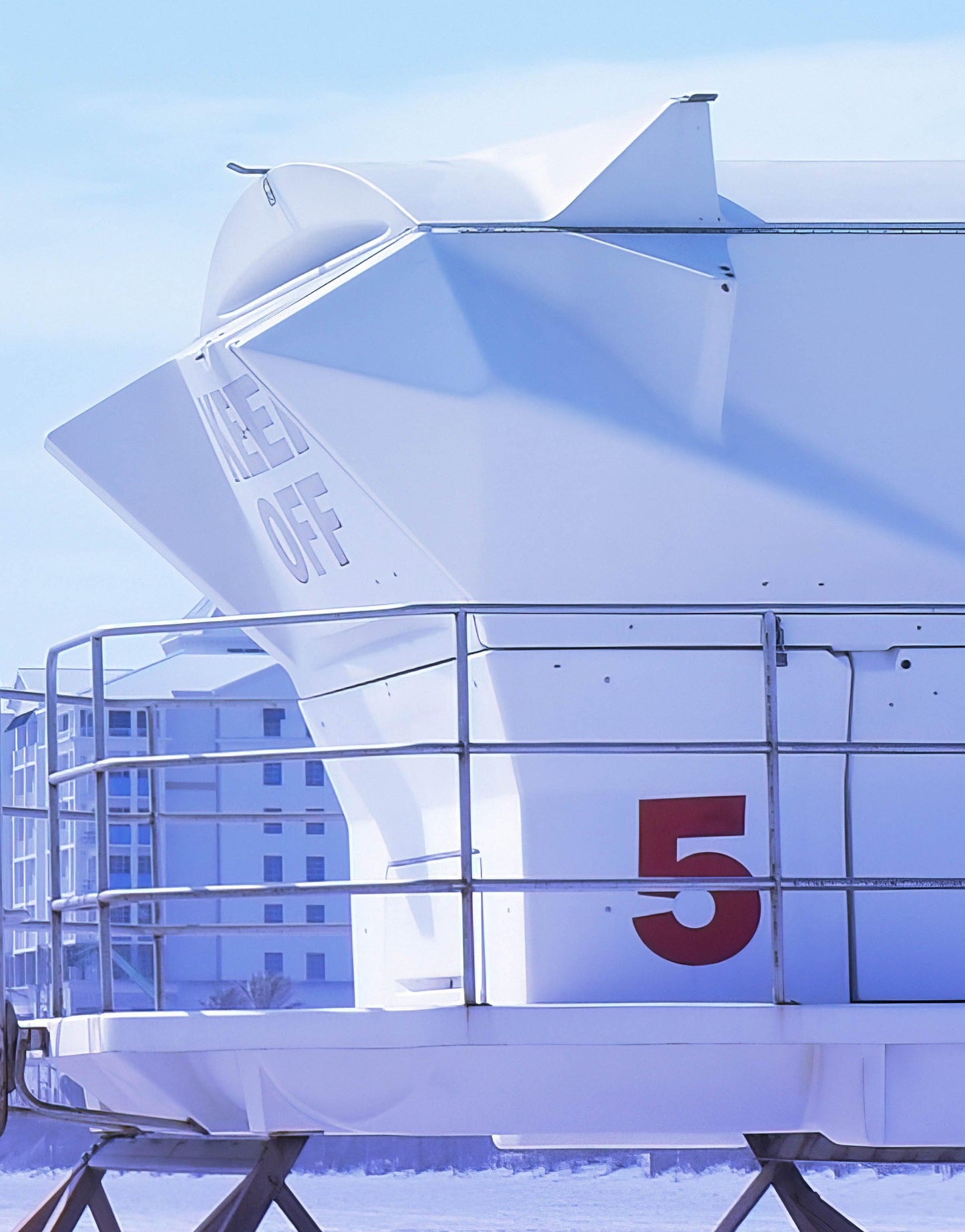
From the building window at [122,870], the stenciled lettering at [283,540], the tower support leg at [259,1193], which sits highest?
the stenciled lettering at [283,540]

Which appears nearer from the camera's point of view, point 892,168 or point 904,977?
point 904,977

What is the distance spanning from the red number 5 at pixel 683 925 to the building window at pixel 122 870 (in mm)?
29897

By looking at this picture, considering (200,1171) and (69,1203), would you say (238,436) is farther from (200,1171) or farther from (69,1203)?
(69,1203)

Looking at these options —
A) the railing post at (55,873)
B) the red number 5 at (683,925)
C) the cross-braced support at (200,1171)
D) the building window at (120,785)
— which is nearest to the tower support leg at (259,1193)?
the cross-braced support at (200,1171)

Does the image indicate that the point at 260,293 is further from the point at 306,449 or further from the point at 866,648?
the point at 866,648

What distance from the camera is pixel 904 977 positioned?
232 inches

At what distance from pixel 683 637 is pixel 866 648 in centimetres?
63

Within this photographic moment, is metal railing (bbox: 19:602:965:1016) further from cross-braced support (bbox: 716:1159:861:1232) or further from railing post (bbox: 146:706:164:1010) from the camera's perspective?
cross-braced support (bbox: 716:1159:861:1232)

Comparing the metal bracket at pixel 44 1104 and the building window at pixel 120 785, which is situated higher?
the metal bracket at pixel 44 1104

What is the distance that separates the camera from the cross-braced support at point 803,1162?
6277 mm

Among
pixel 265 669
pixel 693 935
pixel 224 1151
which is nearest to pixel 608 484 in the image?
pixel 693 935

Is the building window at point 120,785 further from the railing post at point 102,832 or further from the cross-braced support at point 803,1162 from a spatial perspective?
the railing post at point 102,832

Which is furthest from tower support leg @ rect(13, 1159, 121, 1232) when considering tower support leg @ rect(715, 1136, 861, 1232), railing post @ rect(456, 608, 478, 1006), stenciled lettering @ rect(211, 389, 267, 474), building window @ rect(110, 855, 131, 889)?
building window @ rect(110, 855, 131, 889)

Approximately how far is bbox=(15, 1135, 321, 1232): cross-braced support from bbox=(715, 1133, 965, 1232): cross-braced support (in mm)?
1751
